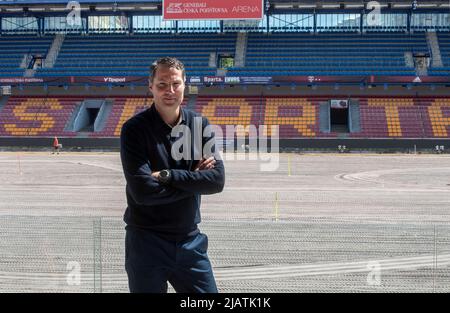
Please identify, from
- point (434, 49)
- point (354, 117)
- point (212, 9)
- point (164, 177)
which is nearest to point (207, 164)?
point (164, 177)

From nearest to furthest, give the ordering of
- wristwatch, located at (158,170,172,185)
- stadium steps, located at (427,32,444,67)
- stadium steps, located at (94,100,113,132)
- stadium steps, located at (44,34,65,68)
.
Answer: wristwatch, located at (158,170,172,185) → stadium steps, located at (94,100,113,132) → stadium steps, located at (427,32,444,67) → stadium steps, located at (44,34,65,68)

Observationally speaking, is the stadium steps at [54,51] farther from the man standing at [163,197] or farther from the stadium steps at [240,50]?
the man standing at [163,197]

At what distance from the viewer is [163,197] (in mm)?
3457

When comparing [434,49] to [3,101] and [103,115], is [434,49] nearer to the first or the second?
[103,115]

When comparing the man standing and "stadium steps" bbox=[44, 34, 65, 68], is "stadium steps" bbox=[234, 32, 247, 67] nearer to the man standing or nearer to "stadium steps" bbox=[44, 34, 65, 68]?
"stadium steps" bbox=[44, 34, 65, 68]

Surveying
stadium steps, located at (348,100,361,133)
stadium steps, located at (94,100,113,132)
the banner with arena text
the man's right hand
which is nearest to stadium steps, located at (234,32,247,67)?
the banner with arena text

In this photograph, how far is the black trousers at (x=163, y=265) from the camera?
3.47m

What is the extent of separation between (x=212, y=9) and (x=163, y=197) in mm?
43606

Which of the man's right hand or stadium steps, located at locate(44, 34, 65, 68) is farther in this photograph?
stadium steps, located at locate(44, 34, 65, 68)

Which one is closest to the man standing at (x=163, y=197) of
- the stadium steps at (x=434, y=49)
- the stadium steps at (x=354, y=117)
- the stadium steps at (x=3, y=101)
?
the stadium steps at (x=354, y=117)

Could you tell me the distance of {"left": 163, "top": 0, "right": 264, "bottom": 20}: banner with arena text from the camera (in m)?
44.6

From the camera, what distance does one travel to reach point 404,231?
22.3 feet

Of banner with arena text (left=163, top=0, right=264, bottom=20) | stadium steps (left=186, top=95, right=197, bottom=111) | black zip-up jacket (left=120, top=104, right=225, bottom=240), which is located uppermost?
banner with arena text (left=163, top=0, right=264, bottom=20)

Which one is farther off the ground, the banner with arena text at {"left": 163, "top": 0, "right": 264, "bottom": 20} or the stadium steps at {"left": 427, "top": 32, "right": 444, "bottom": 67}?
the banner with arena text at {"left": 163, "top": 0, "right": 264, "bottom": 20}
